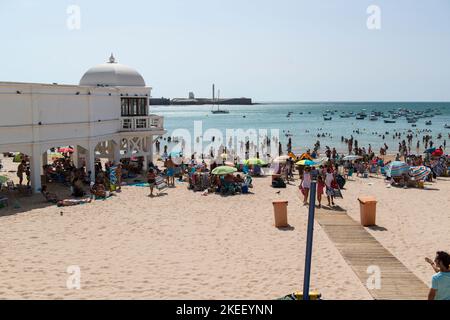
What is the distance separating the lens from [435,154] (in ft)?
96.5

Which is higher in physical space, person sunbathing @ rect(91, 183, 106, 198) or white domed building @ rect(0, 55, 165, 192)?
white domed building @ rect(0, 55, 165, 192)

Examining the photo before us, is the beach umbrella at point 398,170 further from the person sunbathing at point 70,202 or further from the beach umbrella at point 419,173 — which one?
the person sunbathing at point 70,202

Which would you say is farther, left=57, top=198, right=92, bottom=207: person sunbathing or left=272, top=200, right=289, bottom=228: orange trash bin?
left=57, top=198, right=92, bottom=207: person sunbathing

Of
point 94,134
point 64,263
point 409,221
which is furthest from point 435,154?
point 64,263

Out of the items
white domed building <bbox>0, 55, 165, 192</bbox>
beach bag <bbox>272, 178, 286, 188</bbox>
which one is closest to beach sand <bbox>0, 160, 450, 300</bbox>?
white domed building <bbox>0, 55, 165, 192</bbox>

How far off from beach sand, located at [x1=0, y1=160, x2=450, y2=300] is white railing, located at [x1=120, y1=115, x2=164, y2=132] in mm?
7506

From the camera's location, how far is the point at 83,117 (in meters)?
21.9

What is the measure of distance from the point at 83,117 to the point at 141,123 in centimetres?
482

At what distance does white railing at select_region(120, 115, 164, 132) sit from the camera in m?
25.7

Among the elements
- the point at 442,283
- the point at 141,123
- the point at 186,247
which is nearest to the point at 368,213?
the point at 186,247

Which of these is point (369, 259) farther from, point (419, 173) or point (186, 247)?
point (419, 173)

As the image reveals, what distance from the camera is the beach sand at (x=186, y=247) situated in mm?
9328

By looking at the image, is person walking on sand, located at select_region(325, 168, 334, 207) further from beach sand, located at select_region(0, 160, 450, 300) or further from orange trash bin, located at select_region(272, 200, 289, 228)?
orange trash bin, located at select_region(272, 200, 289, 228)

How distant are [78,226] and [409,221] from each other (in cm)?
1077
